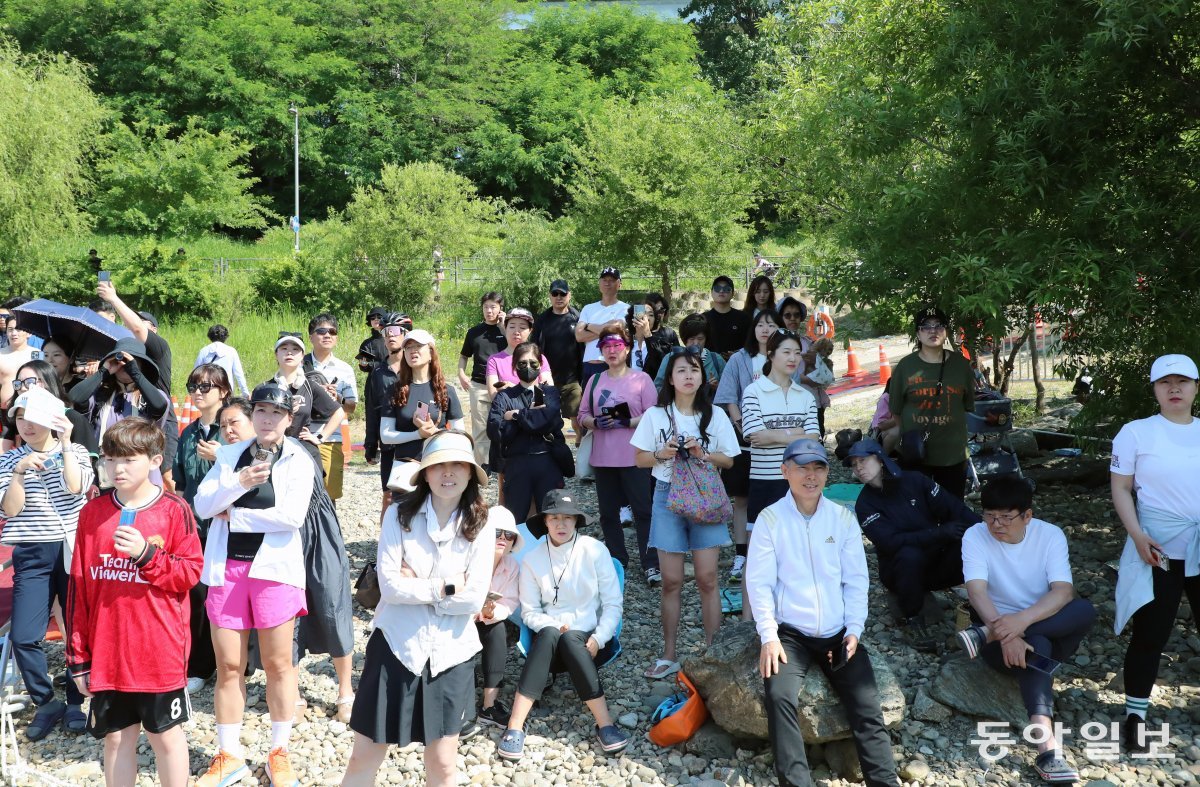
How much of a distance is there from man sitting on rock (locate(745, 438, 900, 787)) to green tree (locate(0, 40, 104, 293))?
72.2 ft

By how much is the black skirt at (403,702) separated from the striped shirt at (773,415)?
2864mm

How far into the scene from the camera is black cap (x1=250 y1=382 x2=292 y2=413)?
4.48 metres

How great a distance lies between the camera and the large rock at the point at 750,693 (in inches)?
180

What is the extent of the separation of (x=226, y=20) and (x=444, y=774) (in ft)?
151

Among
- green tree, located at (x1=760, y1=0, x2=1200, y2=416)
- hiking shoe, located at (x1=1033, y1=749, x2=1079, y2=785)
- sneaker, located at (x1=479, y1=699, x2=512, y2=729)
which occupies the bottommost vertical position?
hiking shoe, located at (x1=1033, y1=749, x2=1079, y2=785)

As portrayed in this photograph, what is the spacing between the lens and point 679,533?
5609mm

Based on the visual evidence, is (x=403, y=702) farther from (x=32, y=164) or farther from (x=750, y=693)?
(x=32, y=164)

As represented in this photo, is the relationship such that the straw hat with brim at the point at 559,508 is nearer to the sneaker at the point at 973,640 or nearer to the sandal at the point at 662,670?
the sandal at the point at 662,670

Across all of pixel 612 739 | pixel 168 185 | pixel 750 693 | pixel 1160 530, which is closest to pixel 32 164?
pixel 168 185

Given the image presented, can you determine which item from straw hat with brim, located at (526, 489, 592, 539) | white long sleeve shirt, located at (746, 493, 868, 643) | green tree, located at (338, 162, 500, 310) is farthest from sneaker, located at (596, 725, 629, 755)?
green tree, located at (338, 162, 500, 310)

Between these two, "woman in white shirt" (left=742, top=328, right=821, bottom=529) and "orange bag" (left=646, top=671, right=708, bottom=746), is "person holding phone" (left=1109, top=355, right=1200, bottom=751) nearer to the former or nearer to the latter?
"woman in white shirt" (left=742, top=328, right=821, bottom=529)

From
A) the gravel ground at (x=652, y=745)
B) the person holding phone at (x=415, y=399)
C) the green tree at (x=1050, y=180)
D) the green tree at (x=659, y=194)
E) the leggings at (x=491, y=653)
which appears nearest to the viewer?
the gravel ground at (x=652, y=745)

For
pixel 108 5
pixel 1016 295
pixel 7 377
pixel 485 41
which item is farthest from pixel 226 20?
pixel 1016 295

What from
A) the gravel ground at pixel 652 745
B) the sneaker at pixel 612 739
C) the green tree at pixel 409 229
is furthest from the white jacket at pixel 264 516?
the green tree at pixel 409 229
